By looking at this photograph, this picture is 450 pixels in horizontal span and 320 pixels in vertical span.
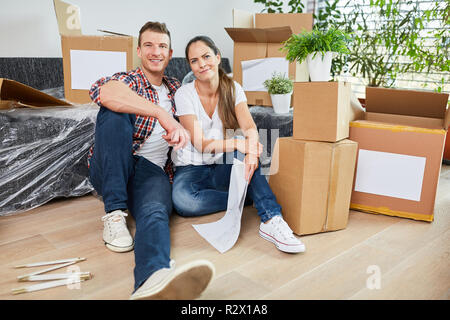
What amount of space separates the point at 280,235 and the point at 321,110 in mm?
460

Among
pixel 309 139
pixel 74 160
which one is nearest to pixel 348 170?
pixel 309 139

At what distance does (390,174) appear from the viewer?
1.58 m

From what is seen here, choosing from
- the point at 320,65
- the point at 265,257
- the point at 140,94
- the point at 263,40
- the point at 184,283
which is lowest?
the point at 265,257

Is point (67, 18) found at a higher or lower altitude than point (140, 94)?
higher

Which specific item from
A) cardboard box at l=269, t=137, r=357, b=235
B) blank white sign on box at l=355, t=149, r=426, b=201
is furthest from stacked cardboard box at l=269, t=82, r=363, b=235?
blank white sign on box at l=355, t=149, r=426, b=201

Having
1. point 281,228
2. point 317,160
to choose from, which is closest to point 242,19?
point 317,160

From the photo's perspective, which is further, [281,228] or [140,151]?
[140,151]

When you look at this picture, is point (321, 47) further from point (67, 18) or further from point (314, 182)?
point (67, 18)

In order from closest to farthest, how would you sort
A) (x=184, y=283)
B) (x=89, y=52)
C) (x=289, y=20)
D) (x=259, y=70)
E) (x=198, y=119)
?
1. (x=184, y=283)
2. (x=198, y=119)
3. (x=89, y=52)
4. (x=259, y=70)
5. (x=289, y=20)

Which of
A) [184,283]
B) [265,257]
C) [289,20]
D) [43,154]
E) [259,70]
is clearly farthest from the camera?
[289,20]

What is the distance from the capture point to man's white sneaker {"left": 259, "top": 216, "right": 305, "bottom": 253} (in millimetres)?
1271

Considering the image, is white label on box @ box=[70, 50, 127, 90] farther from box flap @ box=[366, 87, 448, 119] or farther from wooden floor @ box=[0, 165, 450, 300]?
box flap @ box=[366, 87, 448, 119]

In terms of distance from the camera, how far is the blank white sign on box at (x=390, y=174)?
1541 millimetres

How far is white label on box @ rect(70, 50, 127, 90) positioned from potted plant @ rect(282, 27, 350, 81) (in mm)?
901
